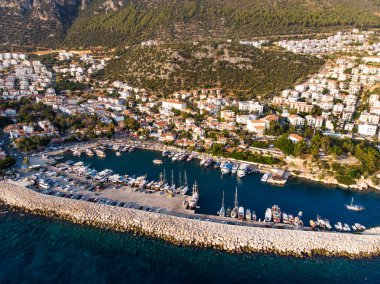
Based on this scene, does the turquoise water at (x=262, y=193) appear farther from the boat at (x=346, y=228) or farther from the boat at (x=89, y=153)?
the boat at (x=89, y=153)

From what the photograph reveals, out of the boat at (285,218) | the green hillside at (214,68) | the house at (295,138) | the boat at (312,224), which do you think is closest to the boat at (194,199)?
the boat at (285,218)

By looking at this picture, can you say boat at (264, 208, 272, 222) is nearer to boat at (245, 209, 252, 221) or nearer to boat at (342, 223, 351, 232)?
boat at (245, 209, 252, 221)

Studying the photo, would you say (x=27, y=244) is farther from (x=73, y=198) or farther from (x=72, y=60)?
(x=72, y=60)

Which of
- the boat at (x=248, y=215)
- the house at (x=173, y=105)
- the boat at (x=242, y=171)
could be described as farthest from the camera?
the house at (x=173, y=105)

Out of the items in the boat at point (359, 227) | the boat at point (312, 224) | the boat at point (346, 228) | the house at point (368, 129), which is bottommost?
the boat at point (359, 227)

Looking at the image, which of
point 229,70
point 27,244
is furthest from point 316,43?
point 27,244

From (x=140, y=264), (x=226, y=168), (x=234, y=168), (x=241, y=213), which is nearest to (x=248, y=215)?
(x=241, y=213)

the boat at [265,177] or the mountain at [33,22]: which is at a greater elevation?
the mountain at [33,22]

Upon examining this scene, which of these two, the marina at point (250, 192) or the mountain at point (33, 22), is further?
the mountain at point (33, 22)
